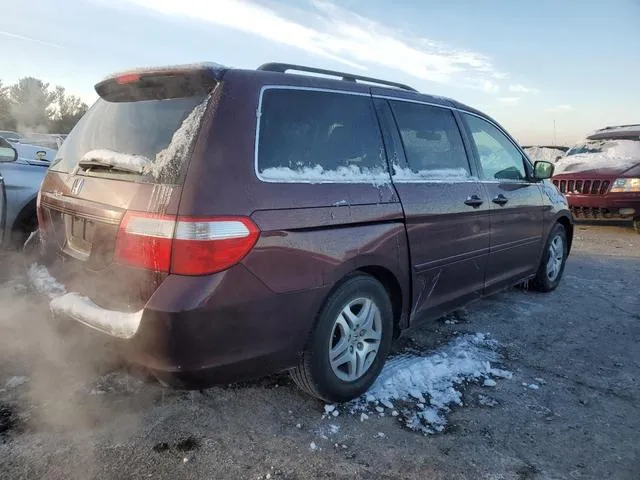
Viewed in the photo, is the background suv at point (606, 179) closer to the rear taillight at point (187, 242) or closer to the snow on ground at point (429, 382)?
the snow on ground at point (429, 382)

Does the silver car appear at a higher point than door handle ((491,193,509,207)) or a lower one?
lower

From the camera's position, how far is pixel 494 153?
14.0ft

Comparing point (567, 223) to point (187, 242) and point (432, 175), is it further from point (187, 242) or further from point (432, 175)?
point (187, 242)

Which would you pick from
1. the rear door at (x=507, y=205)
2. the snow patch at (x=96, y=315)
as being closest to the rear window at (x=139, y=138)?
the snow patch at (x=96, y=315)

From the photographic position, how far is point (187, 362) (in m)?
2.18

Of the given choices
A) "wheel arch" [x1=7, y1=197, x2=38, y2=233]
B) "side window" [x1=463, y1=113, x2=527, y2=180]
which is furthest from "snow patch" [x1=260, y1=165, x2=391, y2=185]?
"wheel arch" [x1=7, y1=197, x2=38, y2=233]

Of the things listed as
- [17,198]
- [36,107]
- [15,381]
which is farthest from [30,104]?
[15,381]

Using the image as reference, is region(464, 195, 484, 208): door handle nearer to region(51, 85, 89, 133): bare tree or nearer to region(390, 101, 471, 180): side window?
region(390, 101, 471, 180): side window

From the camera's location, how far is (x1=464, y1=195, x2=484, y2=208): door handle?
361 centimetres

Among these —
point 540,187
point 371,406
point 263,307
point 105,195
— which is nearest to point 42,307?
point 105,195

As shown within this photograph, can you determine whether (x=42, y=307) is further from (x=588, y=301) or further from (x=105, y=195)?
(x=588, y=301)

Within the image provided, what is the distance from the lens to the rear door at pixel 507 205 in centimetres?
402

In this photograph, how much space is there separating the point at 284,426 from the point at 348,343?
1.84 feet

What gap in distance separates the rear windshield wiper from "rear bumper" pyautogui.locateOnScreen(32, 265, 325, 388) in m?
0.59
